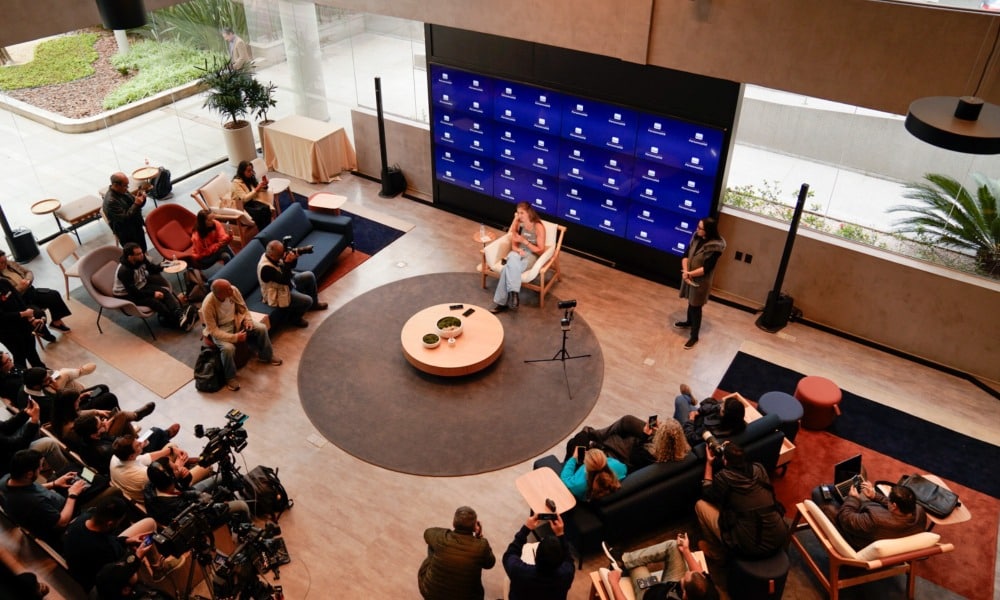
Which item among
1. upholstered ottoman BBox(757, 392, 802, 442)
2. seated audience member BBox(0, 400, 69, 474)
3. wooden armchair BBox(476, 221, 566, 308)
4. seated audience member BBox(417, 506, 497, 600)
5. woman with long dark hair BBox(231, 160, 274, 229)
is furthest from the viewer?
woman with long dark hair BBox(231, 160, 274, 229)

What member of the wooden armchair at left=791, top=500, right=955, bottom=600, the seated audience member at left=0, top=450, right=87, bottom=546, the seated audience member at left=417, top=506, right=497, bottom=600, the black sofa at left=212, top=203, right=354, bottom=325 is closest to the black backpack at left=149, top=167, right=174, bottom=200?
the black sofa at left=212, top=203, right=354, bottom=325

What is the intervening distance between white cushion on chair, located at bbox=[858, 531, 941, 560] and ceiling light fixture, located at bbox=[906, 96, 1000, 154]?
2815 millimetres

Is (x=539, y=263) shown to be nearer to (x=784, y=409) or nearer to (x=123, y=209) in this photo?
(x=784, y=409)

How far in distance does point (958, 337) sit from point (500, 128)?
6050 mm

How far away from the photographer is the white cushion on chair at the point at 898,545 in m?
5.28

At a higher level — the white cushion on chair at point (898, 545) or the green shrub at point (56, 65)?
the green shrub at point (56, 65)

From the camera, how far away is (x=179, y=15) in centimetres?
1152

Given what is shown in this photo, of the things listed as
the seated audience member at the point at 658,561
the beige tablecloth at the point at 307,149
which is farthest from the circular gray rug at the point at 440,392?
the beige tablecloth at the point at 307,149

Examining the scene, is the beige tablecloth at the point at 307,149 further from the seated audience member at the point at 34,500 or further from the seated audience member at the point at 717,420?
the seated audience member at the point at 717,420

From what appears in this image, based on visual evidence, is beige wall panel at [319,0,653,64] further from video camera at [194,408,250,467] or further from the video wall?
video camera at [194,408,250,467]

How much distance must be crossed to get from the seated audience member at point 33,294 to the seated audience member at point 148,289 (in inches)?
27.9

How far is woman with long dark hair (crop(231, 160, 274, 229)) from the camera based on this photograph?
32.0ft

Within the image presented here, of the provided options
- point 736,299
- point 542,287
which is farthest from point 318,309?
point 736,299

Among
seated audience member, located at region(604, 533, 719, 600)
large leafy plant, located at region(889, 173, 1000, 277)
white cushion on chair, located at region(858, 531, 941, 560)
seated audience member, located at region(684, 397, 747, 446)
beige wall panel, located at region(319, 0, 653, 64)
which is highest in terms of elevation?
beige wall panel, located at region(319, 0, 653, 64)
